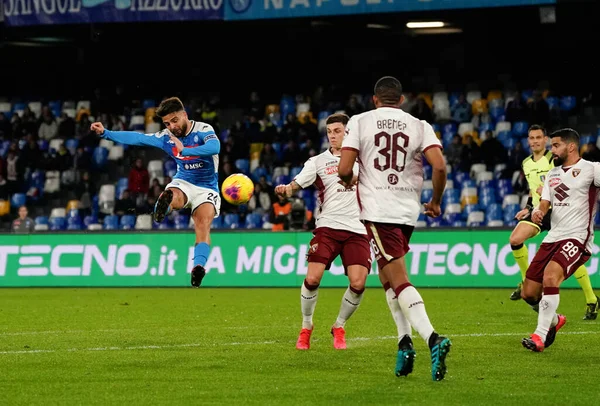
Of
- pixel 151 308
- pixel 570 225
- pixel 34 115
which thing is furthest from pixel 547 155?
pixel 34 115

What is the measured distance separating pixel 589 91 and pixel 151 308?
15.2m

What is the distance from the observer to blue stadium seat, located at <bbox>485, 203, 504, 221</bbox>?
80.6ft

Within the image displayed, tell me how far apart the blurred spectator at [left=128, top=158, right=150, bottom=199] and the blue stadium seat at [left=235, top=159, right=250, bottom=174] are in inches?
88.2

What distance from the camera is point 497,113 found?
27.4 m

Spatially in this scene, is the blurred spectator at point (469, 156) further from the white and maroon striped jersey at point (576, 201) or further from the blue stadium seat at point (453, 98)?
the white and maroon striped jersey at point (576, 201)

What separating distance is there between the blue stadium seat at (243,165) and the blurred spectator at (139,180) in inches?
88.2

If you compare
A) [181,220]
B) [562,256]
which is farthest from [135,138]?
[181,220]

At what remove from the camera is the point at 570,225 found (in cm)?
1056

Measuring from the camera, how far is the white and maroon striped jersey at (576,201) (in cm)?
1055

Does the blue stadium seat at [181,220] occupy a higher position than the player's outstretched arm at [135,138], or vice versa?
the player's outstretched arm at [135,138]

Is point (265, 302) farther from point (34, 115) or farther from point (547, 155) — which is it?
point (34, 115)

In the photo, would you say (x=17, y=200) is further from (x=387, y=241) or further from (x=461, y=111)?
(x=387, y=241)

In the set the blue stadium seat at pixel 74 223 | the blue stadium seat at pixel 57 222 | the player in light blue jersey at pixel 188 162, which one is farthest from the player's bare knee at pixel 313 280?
the blue stadium seat at pixel 57 222

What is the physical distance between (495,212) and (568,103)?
4050mm
